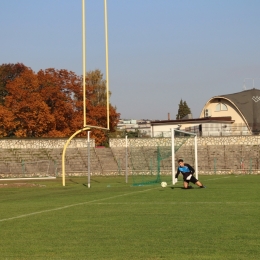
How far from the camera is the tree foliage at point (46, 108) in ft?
209

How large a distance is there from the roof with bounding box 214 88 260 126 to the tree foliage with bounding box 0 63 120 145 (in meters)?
20.1

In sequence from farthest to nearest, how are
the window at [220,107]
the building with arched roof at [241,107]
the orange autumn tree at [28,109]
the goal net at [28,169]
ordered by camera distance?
the window at [220,107] < the building with arched roof at [241,107] < the orange autumn tree at [28,109] < the goal net at [28,169]

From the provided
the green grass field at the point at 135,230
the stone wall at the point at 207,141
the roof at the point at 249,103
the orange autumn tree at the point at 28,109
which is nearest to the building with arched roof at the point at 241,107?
the roof at the point at 249,103

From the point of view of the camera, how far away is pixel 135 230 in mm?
11281

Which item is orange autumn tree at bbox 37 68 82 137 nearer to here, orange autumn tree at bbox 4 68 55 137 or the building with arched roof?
orange autumn tree at bbox 4 68 55 137

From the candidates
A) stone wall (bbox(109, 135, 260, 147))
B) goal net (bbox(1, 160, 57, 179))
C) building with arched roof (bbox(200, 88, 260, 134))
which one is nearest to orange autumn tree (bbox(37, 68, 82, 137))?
stone wall (bbox(109, 135, 260, 147))

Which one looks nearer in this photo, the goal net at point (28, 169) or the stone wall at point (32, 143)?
the goal net at point (28, 169)

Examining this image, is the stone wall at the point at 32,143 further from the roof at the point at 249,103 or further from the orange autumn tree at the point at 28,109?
the roof at the point at 249,103

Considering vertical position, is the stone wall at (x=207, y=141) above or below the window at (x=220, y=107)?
below

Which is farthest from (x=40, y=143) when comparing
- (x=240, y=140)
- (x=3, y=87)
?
(x=3, y=87)

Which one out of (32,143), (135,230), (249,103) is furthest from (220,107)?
(135,230)

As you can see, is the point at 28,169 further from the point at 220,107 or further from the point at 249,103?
the point at 220,107

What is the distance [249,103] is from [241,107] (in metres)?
1.66

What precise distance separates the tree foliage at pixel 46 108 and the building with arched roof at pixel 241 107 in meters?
19.6
